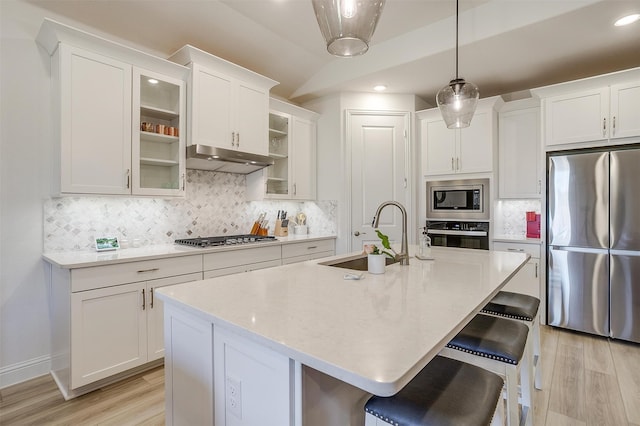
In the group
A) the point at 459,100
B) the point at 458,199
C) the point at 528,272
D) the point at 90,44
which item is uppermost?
the point at 90,44

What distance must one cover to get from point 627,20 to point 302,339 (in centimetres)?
336

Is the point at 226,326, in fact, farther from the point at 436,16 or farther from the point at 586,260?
the point at 586,260

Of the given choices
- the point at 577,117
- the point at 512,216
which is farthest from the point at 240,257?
the point at 577,117

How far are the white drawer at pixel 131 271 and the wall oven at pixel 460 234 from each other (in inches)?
106

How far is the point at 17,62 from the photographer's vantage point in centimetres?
230

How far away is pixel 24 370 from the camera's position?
2330 mm

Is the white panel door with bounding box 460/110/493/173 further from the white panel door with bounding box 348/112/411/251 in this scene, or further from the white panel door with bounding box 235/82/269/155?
the white panel door with bounding box 235/82/269/155

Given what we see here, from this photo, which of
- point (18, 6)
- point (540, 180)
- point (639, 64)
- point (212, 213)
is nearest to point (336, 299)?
point (212, 213)

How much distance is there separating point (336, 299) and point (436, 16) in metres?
2.85

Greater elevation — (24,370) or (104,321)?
(104,321)

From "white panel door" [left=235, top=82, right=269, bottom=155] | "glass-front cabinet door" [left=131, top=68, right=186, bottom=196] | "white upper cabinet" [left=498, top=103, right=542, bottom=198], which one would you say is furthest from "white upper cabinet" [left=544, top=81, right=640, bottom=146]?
"glass-front cabinet door" [left=131, top=68, right=186, bottom=196]

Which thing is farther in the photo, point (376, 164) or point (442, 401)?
point (376, 164)

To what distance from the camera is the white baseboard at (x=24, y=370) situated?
88.7 inches

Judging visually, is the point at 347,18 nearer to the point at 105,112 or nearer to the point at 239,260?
the point at 105,112
